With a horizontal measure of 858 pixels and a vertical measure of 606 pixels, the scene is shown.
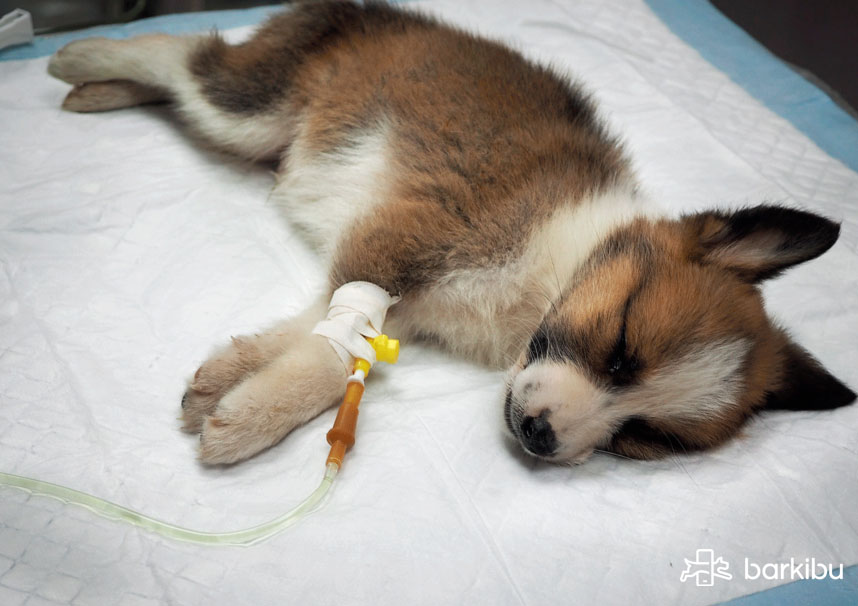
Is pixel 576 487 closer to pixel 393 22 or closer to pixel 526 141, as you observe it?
pixel 526 141

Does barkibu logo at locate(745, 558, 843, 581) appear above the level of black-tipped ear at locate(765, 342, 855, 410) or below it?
below

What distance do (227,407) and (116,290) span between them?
2.29 ft

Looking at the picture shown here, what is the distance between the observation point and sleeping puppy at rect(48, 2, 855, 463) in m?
1.87

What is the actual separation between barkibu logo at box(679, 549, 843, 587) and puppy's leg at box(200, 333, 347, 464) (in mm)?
986

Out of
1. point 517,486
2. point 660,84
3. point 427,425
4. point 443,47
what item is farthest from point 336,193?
point 660,84

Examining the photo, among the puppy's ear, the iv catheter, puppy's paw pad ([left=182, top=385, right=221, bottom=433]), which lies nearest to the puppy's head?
the puppy's ear

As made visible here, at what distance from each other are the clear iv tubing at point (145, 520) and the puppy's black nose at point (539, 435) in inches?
23.5

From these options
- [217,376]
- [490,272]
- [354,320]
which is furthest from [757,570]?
[217,376]

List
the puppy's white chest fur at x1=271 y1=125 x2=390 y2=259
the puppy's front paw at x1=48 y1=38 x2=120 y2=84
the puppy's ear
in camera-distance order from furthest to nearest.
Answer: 1. the puppy's front paw at x1=48 y1=38 x2=120 y2=84
2. the puppy's white chest fur at x1=271 y1=125 x2=390 y2=259
3. the puppy's ear

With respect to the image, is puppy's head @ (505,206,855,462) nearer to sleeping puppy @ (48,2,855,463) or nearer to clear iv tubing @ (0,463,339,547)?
sleeping puppy @ (48,2,855,463)

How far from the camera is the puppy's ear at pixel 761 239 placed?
191 cm

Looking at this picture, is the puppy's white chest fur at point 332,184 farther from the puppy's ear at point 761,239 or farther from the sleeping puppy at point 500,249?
the puppy's ear at point 761,239

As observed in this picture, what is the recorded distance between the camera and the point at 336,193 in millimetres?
2527

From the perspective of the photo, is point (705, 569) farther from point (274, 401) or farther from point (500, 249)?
point (274, 401)
